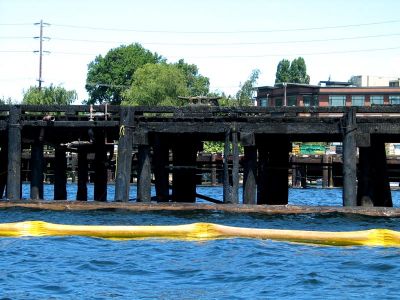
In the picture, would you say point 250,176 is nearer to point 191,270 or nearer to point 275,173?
point 275,173

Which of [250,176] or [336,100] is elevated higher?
[336,100]

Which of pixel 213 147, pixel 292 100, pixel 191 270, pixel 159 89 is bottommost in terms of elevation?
pixel 191 270

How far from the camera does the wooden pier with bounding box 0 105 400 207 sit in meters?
30.5

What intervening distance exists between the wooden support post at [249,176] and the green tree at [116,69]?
109375 millimetres

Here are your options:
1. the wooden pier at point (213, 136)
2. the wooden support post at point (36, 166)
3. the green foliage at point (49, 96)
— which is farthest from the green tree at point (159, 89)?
the wooden support post at point (36, 166)

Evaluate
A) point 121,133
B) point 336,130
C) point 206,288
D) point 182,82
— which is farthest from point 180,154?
point 182,82

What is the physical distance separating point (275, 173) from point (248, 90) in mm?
101399

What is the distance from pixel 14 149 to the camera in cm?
3275

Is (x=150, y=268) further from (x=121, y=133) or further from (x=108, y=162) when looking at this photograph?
(x=108, y=162)

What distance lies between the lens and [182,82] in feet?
370

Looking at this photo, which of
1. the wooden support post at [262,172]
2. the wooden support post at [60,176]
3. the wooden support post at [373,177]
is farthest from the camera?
the wooden support post at [60,176]

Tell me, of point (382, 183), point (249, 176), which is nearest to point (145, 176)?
point (249, 176)

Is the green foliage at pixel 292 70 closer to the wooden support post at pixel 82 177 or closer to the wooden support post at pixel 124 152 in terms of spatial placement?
the wooden support post at pixel 82 177

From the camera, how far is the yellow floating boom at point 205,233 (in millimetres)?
22516
